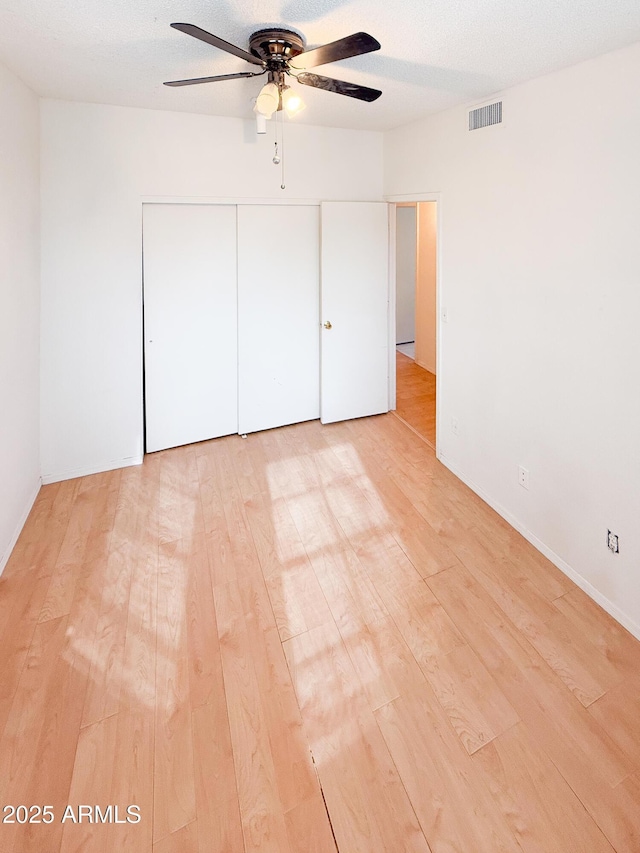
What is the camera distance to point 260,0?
73.9 inches

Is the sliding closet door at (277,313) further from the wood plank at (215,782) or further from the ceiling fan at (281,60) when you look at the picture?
the wood plank at (215,782)

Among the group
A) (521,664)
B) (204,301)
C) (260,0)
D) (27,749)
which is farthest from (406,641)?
(204,301)

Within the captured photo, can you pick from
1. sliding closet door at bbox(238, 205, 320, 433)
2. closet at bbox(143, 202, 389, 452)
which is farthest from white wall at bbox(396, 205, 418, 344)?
sliding closet door at bbox(238, 205, 320, 433)

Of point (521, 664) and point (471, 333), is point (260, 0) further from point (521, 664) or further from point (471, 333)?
point (521, 664)

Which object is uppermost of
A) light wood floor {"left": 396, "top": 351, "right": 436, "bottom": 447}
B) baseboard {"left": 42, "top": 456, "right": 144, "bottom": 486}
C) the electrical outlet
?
light wood floor {"left": 396, "top": 351, "right": 436, "bottom": 447}

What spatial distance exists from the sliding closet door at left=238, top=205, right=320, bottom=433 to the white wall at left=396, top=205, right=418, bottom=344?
3.65 meters

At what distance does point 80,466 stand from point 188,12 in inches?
113

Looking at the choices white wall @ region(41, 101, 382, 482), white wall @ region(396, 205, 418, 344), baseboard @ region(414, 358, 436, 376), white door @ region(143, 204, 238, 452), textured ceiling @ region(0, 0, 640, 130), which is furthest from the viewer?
white wall @ region(396, 205, 418, 344)

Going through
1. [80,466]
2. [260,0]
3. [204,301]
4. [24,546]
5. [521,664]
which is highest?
[260,0]

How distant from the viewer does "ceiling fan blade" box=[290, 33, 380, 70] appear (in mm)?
1762

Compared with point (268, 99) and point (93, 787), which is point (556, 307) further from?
point (93, 787)

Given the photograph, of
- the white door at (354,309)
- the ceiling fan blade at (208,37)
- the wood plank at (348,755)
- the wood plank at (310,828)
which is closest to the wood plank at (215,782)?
the wood plank at (310,828)

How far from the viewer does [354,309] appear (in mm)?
4504

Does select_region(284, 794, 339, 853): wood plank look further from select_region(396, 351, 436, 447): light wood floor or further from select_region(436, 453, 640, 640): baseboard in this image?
select_region(396, 351, 436, 447): light wood floor
